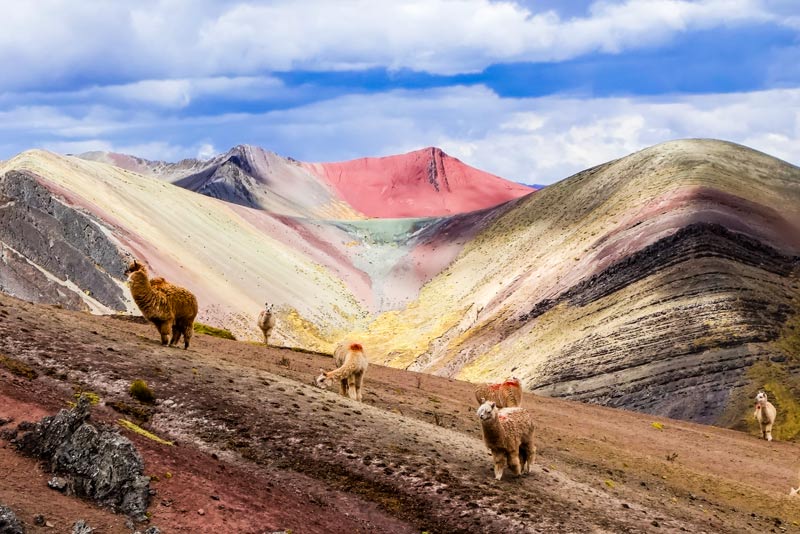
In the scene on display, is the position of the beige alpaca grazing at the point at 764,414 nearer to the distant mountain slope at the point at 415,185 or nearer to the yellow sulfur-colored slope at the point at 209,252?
the yellow sulfur-colored slope at the point at 209,252

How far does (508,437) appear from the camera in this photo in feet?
59.1

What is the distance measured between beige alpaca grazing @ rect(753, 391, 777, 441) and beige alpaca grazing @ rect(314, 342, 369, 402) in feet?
67.8

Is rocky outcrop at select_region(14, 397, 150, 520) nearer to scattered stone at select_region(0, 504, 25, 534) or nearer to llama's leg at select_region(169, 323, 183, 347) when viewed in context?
scattered stone at select_region(0, 504, 25, 534)

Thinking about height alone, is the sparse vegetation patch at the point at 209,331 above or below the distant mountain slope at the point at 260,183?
below

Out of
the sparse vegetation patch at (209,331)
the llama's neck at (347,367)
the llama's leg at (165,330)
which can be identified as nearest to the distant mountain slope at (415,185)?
the sparse vegetation patch at (209,331)

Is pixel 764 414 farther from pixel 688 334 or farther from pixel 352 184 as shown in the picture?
pixel 352 184

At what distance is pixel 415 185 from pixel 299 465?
15189 cm

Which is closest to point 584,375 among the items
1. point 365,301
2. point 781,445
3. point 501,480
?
point 781,445

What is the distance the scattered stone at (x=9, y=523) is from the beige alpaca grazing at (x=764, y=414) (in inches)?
1259

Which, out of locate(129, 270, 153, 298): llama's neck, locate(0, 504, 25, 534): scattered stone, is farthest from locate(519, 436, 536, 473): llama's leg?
locate(0, 504, 25, 534): scattered stone

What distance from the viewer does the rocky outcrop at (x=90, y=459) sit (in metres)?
13.2

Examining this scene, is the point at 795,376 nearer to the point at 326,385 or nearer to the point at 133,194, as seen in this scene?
the point at 326,385

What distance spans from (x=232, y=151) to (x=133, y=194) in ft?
303

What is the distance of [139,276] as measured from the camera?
2230 cm
